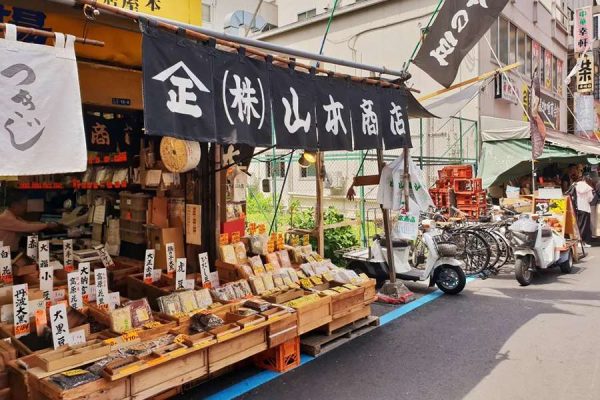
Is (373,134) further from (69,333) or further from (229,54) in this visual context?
(69,333)

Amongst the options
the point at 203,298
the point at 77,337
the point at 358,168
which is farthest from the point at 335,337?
the point at 358,168

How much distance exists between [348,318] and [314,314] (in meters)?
0.85

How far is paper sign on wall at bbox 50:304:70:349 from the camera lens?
13.0 feet

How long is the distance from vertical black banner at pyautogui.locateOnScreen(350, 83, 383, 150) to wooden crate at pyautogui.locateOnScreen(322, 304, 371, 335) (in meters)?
2.28

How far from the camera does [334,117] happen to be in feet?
18.8

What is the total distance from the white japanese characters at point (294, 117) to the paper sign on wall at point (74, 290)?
279 centimetres

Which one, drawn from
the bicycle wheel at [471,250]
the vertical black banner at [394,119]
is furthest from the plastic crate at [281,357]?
the bicycle wheel at [471,250]

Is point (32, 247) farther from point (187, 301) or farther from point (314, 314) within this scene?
point (314, 314)

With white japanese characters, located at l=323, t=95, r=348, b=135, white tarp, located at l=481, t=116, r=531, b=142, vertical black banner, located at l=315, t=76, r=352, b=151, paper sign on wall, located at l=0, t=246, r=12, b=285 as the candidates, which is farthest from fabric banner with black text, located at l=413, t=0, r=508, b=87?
white tarp, located at l=481, t=116, r=531, b=142

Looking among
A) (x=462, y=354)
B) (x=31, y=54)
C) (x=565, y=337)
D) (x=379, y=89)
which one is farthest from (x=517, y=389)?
(x=31, y=54)

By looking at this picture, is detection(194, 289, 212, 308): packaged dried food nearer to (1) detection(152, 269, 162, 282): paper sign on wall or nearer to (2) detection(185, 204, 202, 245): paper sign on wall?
(1) detection(152, 269, 162, 282): paper sign on wall

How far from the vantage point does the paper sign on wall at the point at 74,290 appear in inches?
184

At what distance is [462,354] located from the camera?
5.69 meters

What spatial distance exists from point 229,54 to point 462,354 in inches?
181
